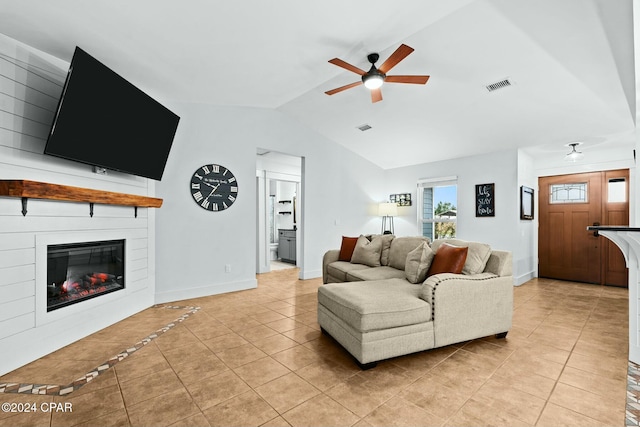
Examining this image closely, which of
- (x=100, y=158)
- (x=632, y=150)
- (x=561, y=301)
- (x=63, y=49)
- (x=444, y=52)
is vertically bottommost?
(x=561, y=301)

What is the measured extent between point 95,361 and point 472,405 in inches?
108

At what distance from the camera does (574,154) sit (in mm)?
4977

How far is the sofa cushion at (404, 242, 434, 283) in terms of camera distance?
3.02 metres

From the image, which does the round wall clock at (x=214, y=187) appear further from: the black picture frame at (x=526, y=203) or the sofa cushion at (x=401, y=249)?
the black picture frame at (x=526, y=203)

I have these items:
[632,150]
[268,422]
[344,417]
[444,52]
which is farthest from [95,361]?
[632,150]

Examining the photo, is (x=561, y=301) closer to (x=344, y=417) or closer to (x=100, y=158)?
(x=344, y=417)

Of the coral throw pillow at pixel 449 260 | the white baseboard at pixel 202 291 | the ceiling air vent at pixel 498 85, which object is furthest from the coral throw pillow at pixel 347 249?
the ceiling air vent at pixel 498 85

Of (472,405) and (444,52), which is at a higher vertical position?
(444,52)

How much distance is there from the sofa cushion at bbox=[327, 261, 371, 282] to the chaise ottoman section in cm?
143

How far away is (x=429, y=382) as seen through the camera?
2.05 meters

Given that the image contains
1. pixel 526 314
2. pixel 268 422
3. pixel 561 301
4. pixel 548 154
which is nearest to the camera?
pixel 268 422

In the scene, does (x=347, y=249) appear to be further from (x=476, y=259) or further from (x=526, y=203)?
(x=526, y=203)

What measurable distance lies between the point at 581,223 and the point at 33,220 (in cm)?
769

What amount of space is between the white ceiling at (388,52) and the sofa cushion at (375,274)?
234cm
